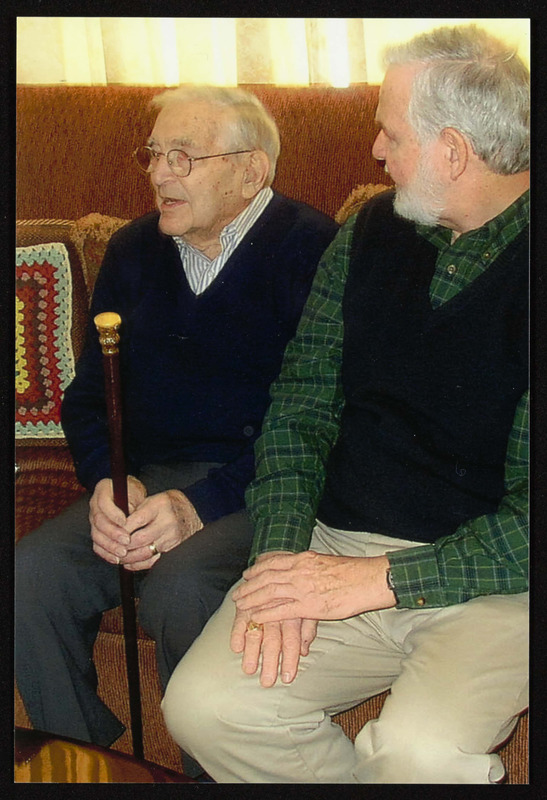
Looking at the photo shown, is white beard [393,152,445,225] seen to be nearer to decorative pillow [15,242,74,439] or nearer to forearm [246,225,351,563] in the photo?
forearm [246,225,351,563]

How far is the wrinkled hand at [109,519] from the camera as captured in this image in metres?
1.70

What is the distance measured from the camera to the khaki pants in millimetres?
1361

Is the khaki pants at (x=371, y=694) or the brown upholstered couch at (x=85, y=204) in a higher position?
the brown upholstered couch at (x=85, y=204)

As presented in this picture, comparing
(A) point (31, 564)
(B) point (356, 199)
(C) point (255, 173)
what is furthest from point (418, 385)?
(A) point (31, 564)

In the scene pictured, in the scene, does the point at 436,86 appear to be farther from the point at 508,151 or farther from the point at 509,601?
the point at 509,601

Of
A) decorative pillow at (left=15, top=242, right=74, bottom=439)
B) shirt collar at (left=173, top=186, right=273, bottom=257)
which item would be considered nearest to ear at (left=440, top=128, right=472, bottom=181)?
shirt collar at (left=173, top=186, right=273, bottom=257)

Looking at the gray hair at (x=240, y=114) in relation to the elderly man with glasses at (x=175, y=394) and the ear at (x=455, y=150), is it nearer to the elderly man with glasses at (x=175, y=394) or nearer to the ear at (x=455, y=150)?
the elderly man with glasses at (x=175, y=394)

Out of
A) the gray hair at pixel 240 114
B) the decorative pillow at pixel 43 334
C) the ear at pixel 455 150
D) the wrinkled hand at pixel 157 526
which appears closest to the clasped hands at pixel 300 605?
the wrinkled hand at pixel 157 526

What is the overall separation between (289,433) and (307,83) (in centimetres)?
60

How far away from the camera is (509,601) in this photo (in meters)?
1.48

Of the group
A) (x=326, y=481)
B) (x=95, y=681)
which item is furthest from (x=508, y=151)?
(x=95, y=681)

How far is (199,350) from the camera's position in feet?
5.70

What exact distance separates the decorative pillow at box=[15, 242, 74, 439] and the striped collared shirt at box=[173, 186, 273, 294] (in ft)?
0.78

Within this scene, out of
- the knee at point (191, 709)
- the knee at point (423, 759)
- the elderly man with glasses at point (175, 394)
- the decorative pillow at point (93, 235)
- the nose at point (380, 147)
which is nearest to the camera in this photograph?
the knee at point (423, 759)
